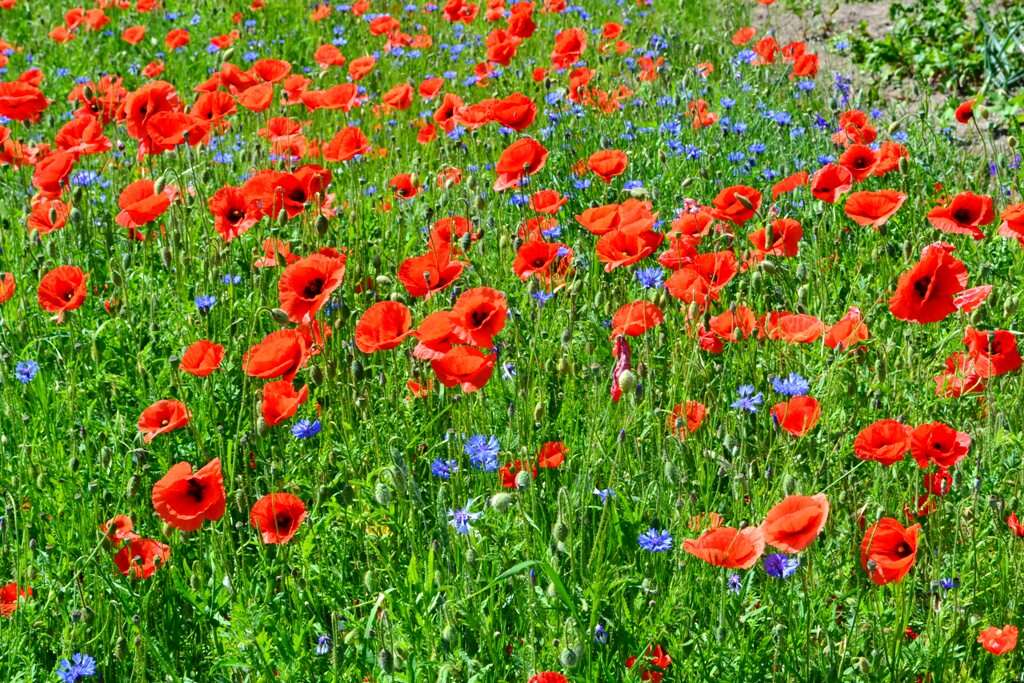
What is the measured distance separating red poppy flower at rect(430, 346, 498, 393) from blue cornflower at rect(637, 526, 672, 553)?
43 cm

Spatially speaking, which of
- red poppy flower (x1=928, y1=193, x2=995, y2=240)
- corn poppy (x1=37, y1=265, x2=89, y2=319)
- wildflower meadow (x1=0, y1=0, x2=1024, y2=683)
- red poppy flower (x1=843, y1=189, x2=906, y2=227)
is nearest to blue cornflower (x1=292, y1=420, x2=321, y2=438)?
wildflower meadow (x1=0, y1=0, x2=1024, y2=683)

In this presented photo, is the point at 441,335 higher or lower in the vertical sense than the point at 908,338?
higher

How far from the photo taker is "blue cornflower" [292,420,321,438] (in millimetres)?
2631

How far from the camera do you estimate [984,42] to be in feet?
17.7

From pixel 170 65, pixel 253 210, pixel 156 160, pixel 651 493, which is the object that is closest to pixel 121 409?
pixel 253 210

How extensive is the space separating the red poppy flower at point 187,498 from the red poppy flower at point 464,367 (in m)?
0.46

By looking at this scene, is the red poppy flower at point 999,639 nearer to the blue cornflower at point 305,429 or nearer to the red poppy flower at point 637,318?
the red poppy flower at point 637,318

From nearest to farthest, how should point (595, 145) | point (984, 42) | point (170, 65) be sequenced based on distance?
point (595, 145), point (984, 42), point (170, 65)

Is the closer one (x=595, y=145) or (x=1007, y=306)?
(x=1007, y=306)

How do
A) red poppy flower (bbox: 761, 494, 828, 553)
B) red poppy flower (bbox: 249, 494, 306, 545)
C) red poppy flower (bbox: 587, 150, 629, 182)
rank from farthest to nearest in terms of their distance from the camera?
red poppy flower (bbox: 587, 150, 629, 182), red poppy flower (bbox: 249, 494, 306, 545), red poppy flower (bbox: 761, 494, 828, 553)

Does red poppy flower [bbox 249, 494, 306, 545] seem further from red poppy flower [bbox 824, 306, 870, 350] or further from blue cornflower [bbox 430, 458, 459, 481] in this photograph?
red poppy flower [bbox 824, 306, 870, 350]

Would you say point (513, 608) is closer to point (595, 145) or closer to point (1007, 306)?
point (1007, 306)

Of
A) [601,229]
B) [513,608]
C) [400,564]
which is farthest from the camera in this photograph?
[601,229]

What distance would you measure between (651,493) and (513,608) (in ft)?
1.36
